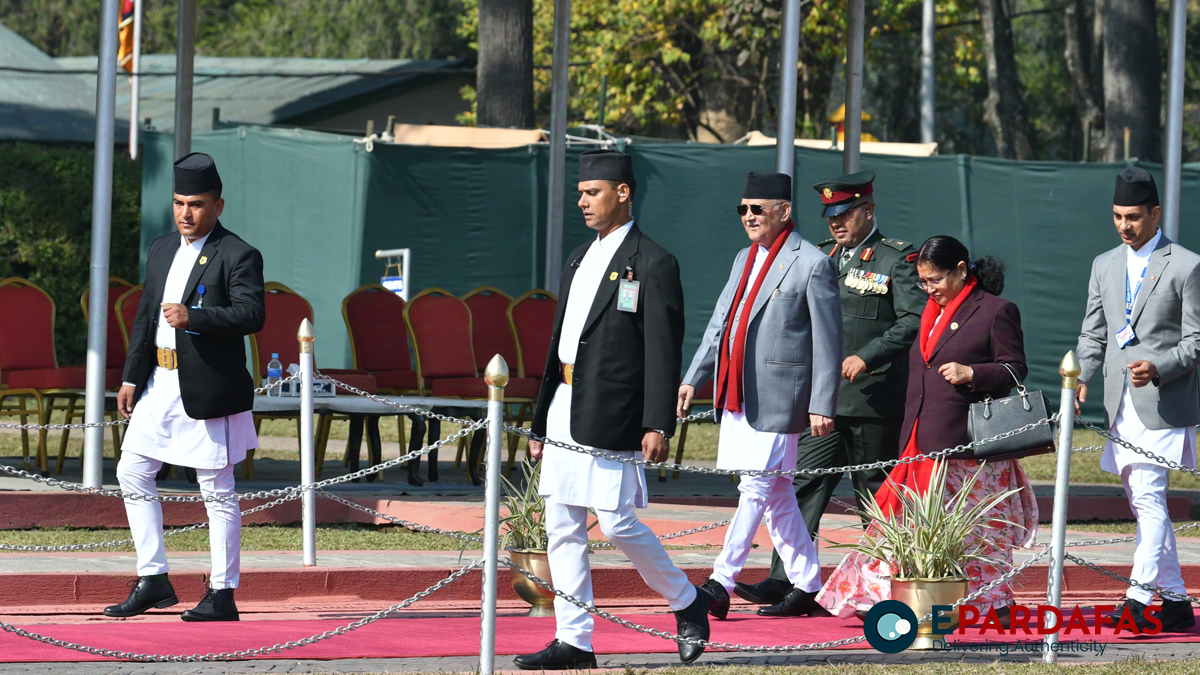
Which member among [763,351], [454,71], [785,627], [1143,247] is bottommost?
[785,627]

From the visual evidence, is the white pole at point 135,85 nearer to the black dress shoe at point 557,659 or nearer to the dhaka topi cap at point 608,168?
the dhaka topi cap at point 608,168

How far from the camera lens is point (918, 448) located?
741cm

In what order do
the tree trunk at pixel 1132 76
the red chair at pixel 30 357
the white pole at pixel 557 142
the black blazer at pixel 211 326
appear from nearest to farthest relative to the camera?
the black blazer at pixel 211 326, the red chair at pixel 30 357, the white pole at pixel 557 142, the tree trunk at pixel 1132 76

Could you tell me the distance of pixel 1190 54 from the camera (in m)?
37.0

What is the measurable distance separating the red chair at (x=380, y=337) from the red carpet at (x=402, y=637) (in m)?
5.32

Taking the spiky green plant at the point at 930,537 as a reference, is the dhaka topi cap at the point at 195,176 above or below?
above

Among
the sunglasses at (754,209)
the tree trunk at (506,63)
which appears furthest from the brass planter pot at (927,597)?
the tree trunk at (506,63)

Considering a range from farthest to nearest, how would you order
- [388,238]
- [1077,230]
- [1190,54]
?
[1190,54]
[1077,230]
[388,238]

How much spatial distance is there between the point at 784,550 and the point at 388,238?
9.93 metres

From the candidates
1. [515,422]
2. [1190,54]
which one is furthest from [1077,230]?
[1190,54]

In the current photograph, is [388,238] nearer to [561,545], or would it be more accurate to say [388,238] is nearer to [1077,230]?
[1077,230]

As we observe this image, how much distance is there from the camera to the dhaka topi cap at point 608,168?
6203 millimetres

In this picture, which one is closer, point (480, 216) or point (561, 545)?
point (561, 545)

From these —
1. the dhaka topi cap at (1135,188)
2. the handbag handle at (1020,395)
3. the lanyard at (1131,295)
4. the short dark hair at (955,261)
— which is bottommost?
the handbag handle at (1020,395)
